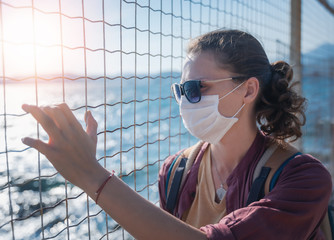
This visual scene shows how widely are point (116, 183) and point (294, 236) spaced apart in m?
0.64

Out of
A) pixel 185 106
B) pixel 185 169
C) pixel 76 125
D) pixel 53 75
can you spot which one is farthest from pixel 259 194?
pixel 53 75

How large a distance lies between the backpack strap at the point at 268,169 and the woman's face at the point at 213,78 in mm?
246

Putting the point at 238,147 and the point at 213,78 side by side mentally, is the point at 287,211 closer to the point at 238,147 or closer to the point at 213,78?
the point at 238,147

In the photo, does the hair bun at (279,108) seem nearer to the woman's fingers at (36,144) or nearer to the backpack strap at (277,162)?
the backpack strap at (277,162)

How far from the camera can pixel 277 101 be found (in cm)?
162

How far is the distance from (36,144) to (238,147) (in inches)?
37.0

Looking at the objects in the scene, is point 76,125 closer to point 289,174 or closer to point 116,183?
point 116,183

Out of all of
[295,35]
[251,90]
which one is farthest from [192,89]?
[295,35]

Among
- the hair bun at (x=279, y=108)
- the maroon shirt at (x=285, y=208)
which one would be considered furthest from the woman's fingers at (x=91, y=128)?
the hair bun at (x=279, y=108)

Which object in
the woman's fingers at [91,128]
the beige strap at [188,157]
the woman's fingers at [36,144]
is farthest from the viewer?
the beige strap at [188,157]

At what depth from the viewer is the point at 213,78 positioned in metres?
1.52

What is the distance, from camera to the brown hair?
155 centimetres

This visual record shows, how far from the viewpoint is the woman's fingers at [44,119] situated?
86 centimetres

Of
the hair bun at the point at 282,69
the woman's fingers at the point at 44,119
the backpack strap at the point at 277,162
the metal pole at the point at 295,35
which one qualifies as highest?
the metal pole at the point at 295,35
